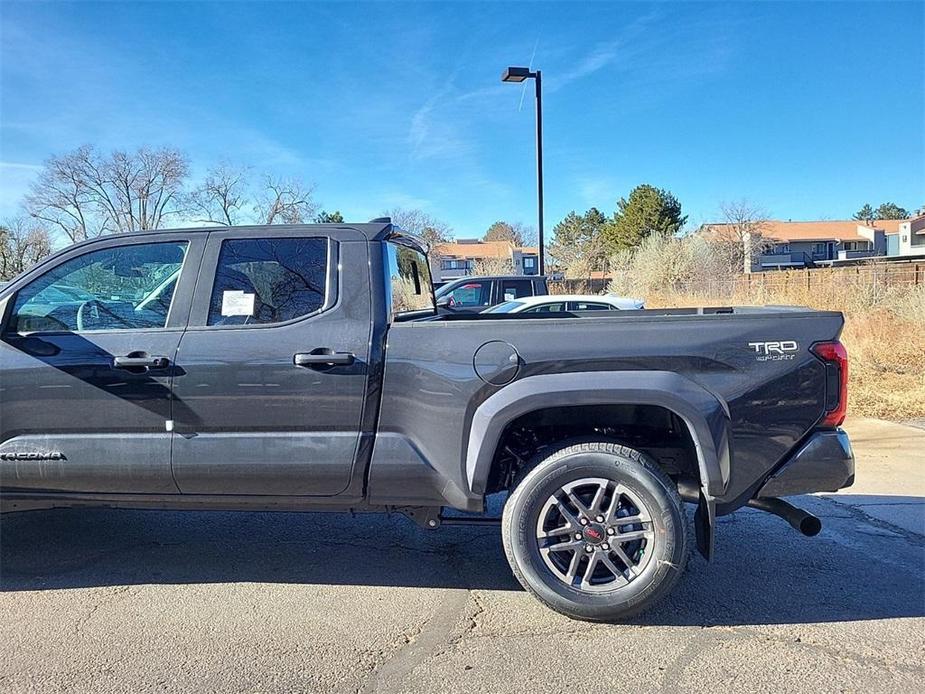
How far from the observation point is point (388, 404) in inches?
130

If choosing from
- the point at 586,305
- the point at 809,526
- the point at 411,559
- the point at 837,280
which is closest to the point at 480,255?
the point at 837,280

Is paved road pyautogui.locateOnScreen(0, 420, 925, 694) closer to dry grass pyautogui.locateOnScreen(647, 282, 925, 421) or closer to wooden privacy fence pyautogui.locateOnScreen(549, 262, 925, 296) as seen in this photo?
dry grass pyautogui.locateOnScreen(647, 282, 925, 421)

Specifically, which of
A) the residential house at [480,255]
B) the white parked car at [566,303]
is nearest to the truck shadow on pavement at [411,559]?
the white parked car at [566,303]

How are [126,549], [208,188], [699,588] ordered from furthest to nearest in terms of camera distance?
[208,188] < [126,549] < [699,588]

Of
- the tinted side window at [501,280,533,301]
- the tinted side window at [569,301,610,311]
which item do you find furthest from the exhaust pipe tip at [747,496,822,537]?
the tinted side window at [501,280,533,301]

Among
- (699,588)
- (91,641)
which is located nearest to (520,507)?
(699,588)

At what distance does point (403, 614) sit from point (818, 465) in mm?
2139

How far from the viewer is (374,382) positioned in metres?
3.31

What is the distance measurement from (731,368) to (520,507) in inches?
47.2

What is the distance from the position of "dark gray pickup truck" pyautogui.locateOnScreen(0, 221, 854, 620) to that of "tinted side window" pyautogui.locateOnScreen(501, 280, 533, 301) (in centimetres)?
924

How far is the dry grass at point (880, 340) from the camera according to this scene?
8633 mm

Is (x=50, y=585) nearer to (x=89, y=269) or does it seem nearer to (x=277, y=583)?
(x=277, y=583)

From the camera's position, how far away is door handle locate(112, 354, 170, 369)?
11.0 ft

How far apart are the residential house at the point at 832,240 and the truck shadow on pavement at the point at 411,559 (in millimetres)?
61696
